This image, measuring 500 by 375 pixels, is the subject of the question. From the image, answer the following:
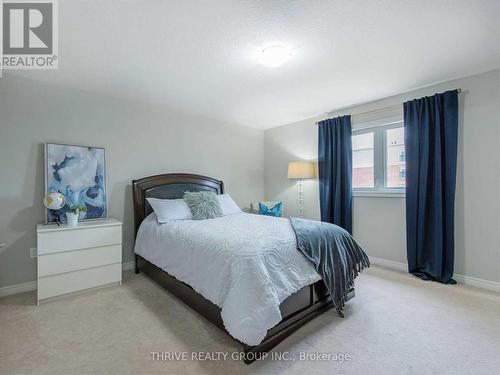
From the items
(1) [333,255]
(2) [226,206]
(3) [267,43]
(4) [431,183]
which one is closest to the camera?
(3) [267,43]

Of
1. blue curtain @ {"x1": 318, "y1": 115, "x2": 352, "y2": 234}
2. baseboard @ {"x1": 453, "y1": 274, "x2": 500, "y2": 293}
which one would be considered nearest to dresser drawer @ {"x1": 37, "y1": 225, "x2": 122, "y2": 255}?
blue curtain @ {"x1": 318, "y1": 115, "x2": 352, "y2": 234}

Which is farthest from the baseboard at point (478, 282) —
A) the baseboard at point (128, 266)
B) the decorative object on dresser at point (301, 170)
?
the baseboard at point (128, 266)

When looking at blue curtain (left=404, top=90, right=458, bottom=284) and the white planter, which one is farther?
blue curtain (left=404, top=90, right=458, bottom=284)

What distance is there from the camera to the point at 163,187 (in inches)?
145

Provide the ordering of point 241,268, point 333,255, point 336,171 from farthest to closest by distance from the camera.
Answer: point 336,171
point 333,255
point 241,268

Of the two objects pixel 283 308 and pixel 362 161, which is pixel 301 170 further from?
pixel 283 308

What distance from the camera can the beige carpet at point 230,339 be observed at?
160cm

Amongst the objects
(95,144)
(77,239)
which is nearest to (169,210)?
(77,239)

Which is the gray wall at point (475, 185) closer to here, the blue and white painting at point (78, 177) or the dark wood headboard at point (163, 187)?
the dark wood headboard at point (163, 187)

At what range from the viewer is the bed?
5.65 ft

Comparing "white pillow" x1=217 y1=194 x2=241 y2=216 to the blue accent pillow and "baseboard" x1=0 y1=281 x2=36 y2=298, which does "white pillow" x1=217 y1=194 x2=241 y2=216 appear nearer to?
the blue accent pillow

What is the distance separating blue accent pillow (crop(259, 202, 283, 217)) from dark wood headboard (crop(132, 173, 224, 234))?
938mm

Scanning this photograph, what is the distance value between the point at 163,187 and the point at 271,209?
192 centimetres

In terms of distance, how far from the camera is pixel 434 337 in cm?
188
